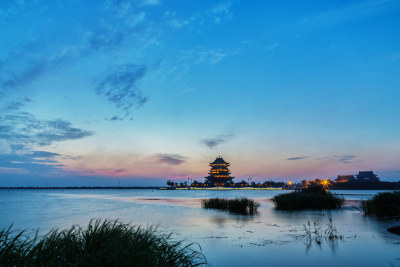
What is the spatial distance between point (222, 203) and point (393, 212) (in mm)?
18893

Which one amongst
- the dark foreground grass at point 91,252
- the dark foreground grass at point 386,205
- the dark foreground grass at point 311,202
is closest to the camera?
the dark foreground grass at point 91,252

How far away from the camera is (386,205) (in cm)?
2581

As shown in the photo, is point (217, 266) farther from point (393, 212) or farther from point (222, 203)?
point (222, 203)

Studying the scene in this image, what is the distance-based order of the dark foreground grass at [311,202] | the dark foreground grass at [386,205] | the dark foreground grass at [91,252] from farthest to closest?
the dark foreground grass at [311,202], the dark foreground grass at [386,205], the dark foreground grass at [91,252]

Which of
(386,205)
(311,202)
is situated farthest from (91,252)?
(311,202)

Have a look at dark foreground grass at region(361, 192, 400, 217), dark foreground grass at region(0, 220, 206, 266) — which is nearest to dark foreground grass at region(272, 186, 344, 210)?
dark foreground grass at region(361, 192, 400, 217)

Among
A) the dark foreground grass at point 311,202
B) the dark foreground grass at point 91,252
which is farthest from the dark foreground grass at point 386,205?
the dark foreground grass at point 91,252

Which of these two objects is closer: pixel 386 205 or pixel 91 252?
pixel 91 252

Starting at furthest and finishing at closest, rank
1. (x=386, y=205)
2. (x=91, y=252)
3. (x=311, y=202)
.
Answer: (x=311, y=202) → (x=386, y=205) → (x=91, y=252)

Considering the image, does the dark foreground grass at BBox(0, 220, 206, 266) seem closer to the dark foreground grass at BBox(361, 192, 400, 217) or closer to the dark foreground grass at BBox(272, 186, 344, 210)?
the dark foreground grass at BBox(361, 192, 400, 217)

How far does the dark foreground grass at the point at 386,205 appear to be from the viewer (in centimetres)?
2534

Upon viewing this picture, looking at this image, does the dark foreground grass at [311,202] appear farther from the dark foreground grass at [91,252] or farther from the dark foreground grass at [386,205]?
the dark foreground grass at [91,252]

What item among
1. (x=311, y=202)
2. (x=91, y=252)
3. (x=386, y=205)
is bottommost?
(x=311, y=202)

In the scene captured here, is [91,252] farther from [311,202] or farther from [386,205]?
[311,202]
